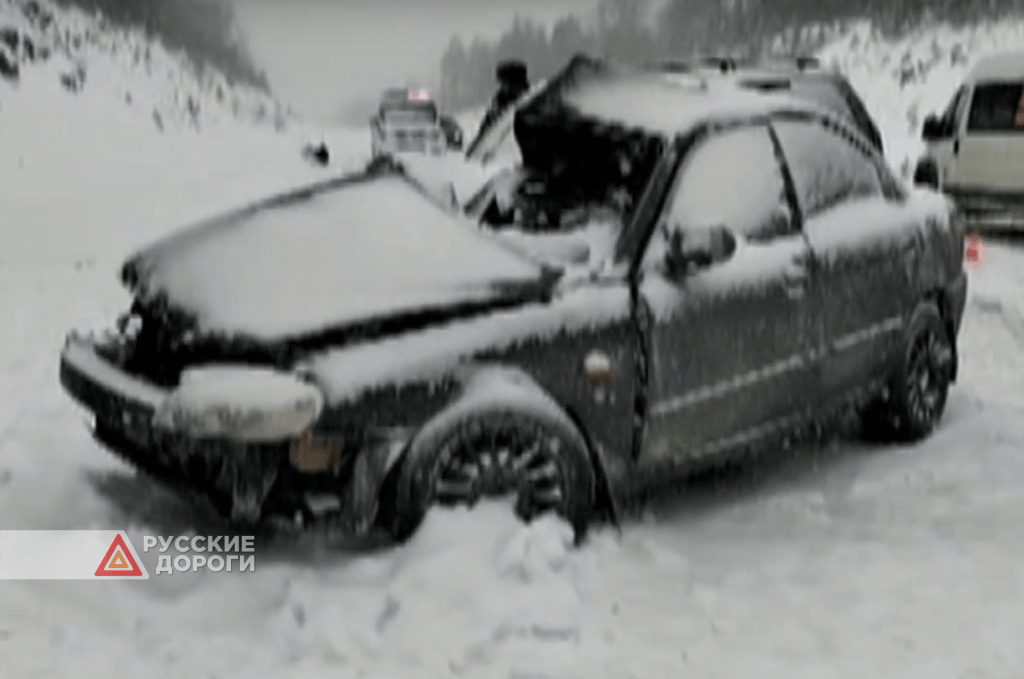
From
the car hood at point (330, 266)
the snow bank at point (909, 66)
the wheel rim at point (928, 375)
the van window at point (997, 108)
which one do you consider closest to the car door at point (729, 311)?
the car hood at point (330, 266)

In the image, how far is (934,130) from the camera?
15.0 m

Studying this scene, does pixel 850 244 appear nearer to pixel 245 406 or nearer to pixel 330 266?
pixel 330 266

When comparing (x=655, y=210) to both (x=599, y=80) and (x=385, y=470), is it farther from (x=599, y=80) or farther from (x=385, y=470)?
(x=385, y=470)

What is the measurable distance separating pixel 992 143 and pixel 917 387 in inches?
334

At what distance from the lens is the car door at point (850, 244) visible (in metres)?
6.32

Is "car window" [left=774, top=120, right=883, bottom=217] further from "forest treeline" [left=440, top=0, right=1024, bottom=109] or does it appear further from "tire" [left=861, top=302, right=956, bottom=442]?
"forest treeline" [left=440, top=0, right=1024, bottom=109]

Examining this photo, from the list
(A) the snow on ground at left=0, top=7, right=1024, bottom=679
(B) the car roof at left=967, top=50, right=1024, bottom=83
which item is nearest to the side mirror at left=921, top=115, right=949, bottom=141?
(B) the car roof at left=967, top=50, right=1024, bottom=83

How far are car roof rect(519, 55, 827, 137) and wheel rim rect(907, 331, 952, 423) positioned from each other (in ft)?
4.35

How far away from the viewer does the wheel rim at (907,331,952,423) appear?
23.0 ft

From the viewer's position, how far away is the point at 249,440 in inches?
182

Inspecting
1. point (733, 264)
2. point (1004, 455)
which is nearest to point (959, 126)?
point (1004, 455)

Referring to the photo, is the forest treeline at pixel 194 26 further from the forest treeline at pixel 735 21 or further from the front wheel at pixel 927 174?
the front wheel at pixel 927 174

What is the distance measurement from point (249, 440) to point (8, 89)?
62.2 feet

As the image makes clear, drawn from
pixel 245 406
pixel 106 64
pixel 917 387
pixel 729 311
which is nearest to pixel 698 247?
pixel 729 311
